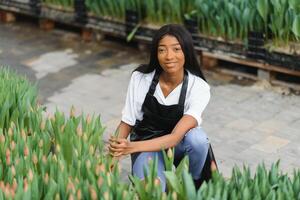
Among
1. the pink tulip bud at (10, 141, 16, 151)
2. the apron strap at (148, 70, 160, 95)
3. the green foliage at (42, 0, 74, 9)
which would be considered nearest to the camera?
the pink tulip bud at (10, 141, 16, 151)

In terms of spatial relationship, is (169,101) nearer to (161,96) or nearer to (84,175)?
(161,96)

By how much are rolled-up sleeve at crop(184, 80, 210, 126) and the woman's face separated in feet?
0.55

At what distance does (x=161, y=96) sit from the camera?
399 cm

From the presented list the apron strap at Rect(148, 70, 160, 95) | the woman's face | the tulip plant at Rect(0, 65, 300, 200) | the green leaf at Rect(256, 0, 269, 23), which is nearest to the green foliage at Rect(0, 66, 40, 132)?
the tulip plant at Rect(0, 65, 300, 200)

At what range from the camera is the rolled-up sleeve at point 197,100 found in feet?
12.8

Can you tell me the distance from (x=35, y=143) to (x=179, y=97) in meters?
0.78

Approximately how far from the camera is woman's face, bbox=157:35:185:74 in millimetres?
3822

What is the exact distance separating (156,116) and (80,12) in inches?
152

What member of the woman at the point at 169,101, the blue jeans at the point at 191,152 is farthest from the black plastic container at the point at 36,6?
the blue jeans at the point at 191,152

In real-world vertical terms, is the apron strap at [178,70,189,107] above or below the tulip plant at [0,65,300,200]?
above

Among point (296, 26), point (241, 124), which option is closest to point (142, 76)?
point (241, 124)

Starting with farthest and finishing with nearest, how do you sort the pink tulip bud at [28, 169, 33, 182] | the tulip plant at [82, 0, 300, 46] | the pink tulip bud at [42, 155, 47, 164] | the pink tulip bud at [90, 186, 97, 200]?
1. the tulip plant at [82, 0, 300, 46]
2. the pink tulip bud at [42, 155, 47, 164]
3. the pink tulip bud at [28, 169, 33, 182]
4. the pink tulip bud at [90, 186, 97, 200]

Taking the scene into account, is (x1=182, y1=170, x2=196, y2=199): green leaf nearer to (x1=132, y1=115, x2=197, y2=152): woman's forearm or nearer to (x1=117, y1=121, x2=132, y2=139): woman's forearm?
(x1=132, y1=115, x2=197, y2=152): woman's forearm

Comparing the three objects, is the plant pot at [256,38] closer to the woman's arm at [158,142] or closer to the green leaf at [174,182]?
the woman's arm at [158,142]
